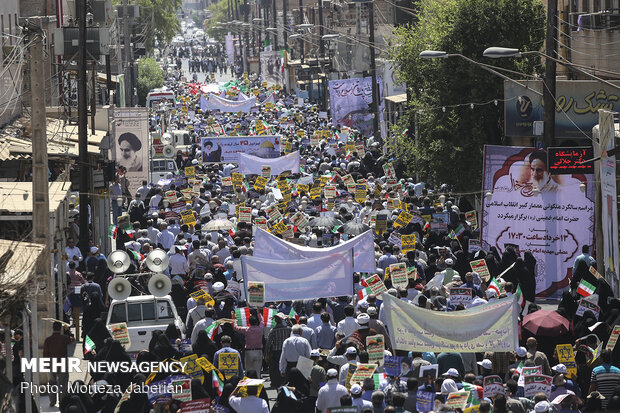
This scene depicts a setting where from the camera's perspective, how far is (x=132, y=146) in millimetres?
36375

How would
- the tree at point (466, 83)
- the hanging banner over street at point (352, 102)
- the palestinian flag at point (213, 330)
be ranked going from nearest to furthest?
1. the palestinian flag at point (213, 330)
2. the tree at point (466, 83)
3. the hanging banner over street at point (352, 102)

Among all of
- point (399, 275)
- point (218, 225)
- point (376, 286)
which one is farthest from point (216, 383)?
point (218, 225)

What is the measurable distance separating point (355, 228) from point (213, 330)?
761cm

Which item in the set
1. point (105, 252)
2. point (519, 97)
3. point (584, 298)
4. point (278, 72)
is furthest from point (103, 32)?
point (278, 72)

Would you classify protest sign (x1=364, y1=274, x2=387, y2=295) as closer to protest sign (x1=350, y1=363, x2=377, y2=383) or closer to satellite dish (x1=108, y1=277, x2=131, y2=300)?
satellite dish (x1=108, y1=277, x2=131, y2=300)

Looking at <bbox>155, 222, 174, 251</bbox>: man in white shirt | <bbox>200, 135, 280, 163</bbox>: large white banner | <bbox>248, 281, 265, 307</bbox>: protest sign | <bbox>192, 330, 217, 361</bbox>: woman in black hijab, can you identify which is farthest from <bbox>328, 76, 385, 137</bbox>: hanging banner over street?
<bbox>192, 330, 217, 361</bbox>: woman in black hijab

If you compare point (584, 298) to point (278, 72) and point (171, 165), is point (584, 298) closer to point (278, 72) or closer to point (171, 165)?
point (171, 165)

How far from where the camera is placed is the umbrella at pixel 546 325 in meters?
16.1

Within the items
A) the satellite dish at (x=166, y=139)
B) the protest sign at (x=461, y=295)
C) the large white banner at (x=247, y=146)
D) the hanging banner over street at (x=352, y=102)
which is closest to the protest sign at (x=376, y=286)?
the protest sign at (x=461, y=295)

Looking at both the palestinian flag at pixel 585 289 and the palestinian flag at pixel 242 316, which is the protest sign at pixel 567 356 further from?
the palestinian flag at pixel 242 316

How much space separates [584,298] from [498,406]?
20.3 ft

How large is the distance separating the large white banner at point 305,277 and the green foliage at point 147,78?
6700cm

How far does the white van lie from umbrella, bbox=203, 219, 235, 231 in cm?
610

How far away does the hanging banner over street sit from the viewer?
152 ft
